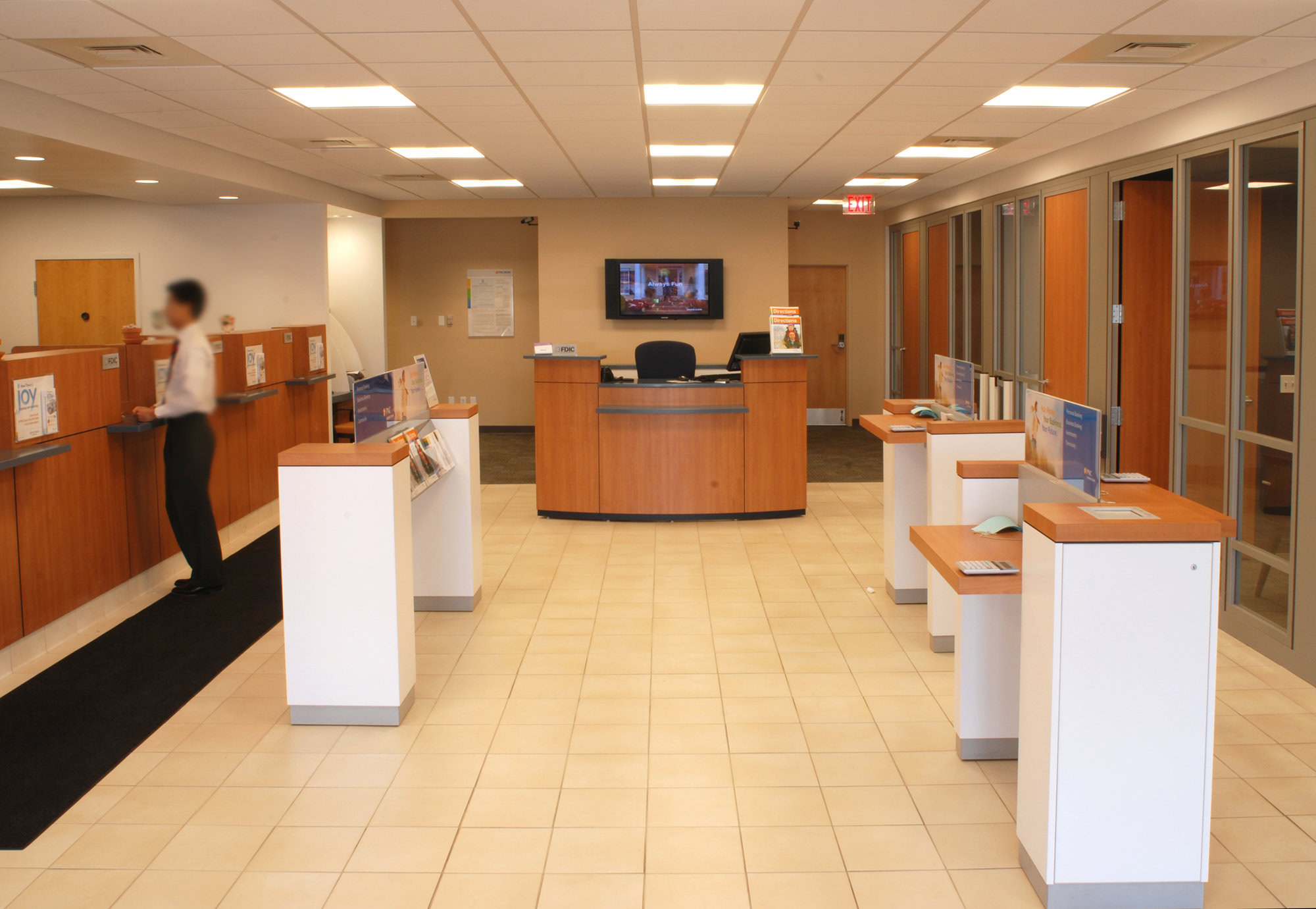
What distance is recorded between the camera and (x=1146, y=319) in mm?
6953

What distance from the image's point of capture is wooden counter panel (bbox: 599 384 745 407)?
805 cm

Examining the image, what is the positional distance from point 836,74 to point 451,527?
10.2 feet

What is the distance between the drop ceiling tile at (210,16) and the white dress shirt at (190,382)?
3773mm

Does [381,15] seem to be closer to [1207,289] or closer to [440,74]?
[440,74]

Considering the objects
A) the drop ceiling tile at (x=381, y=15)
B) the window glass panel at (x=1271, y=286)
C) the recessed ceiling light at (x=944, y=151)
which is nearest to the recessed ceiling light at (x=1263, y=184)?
the window glass panel at (x=1271, y=286)

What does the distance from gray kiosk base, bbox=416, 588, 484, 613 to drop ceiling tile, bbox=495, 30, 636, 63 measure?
9.51 feet

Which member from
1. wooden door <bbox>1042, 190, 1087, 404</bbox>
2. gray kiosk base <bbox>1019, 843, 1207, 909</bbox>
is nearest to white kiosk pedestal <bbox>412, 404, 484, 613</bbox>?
gray kiosk base <bbox>1019, 843, 1207, 909</bbox>

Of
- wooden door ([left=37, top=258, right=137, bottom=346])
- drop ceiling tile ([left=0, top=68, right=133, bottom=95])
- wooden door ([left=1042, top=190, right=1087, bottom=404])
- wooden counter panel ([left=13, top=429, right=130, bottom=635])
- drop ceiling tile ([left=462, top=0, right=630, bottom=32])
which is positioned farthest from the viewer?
wooden door ([left=1042, top=190, right=1087, bottom=404])

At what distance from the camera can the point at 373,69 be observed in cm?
481

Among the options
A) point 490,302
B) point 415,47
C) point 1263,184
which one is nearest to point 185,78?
point 415,47

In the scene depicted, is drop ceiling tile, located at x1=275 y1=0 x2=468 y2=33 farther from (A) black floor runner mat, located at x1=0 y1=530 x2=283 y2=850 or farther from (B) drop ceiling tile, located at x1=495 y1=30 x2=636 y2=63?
(A) black floor runner mat, located at x1=0 y1=530 x2=283 y2=850

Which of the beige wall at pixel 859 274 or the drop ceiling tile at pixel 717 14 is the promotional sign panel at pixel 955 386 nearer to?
the drop ceiling tile at pixel 717 14

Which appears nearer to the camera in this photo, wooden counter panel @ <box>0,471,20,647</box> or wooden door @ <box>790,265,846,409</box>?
wooden counter panel @ <box>0,471,20,647</box>

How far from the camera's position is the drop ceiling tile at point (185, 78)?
4723 millimetres
